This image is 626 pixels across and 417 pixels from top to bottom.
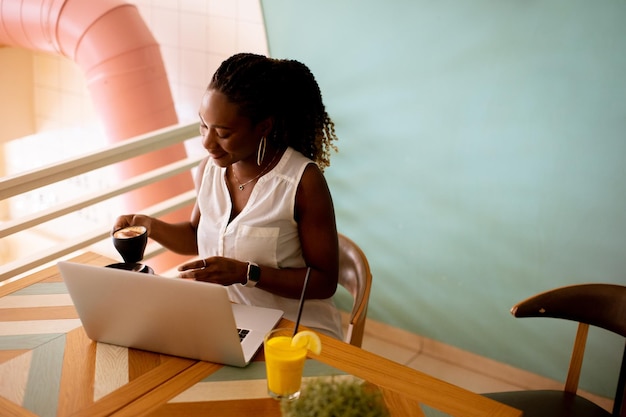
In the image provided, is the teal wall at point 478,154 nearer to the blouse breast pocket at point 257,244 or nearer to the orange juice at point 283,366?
the blouse breast pocket at point 257,244

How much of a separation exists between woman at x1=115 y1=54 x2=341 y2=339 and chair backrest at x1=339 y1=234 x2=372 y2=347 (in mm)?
71

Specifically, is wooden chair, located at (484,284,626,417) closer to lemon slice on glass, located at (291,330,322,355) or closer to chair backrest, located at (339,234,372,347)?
chair backrest, located at (339,234,372,347)

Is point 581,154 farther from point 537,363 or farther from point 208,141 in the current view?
point 208,141

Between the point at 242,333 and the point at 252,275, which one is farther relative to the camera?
the point at 252,275

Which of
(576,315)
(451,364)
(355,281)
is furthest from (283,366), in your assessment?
(451,364)

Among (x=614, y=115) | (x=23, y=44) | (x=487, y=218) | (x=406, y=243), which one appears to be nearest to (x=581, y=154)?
(x=614, y=115)

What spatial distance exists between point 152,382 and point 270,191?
2.14ft

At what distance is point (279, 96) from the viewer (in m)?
1.92

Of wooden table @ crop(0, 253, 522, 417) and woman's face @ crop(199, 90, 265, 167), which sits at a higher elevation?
woman's face @ crop(199, 90, 265, 167)

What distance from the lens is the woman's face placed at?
1.86 metres

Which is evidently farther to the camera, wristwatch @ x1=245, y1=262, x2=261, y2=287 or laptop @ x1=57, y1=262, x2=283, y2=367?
wristwatch @ x1=245, y1=262, x2=261, y2=287

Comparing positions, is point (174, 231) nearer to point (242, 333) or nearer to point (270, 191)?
point (270, 191)

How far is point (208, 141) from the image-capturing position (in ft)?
6.16

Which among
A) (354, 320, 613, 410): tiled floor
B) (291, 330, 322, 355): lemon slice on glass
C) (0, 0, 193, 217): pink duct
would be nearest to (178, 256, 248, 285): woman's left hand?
(291, 330, 322, 355): lemon slice on glass
